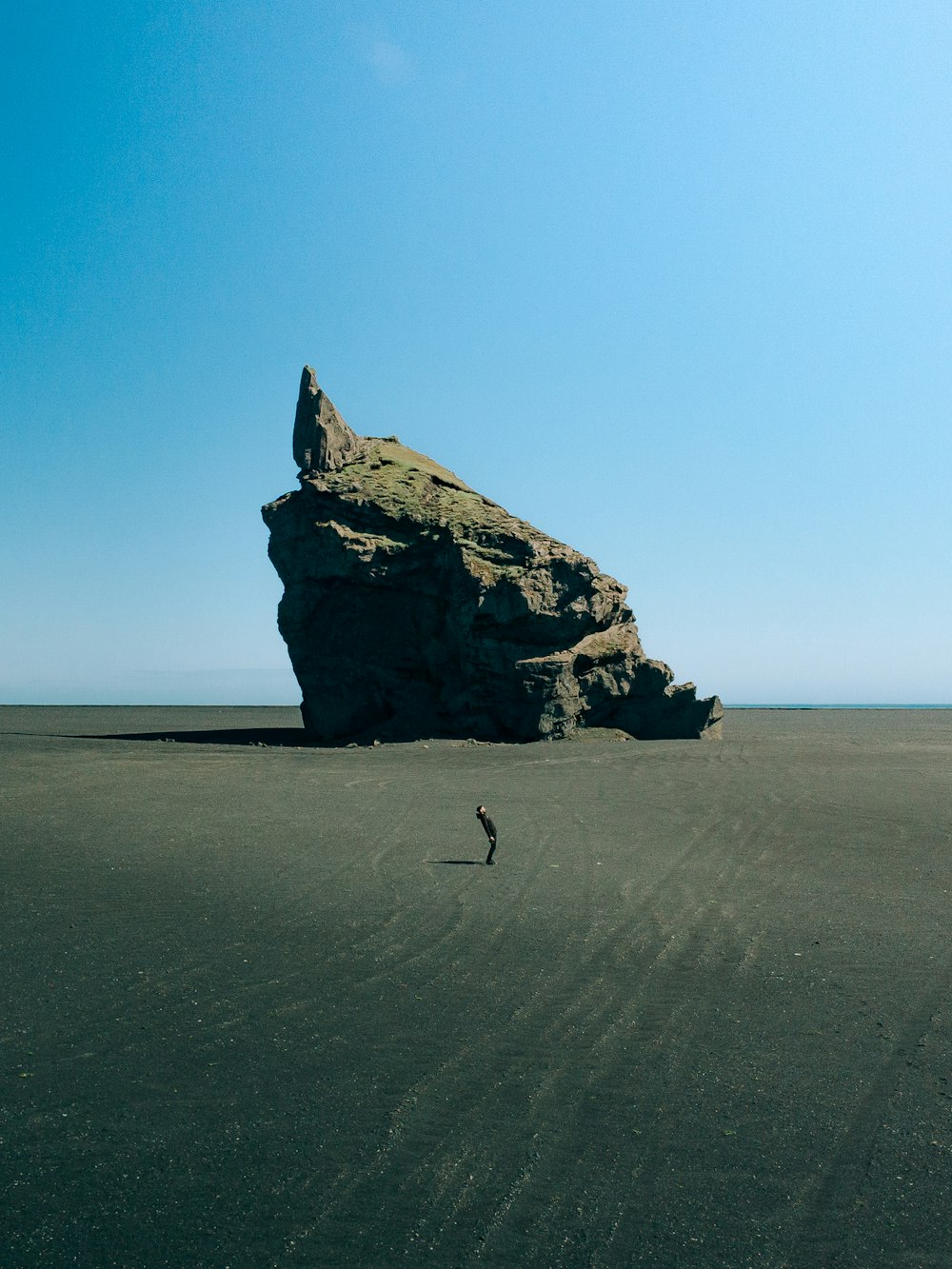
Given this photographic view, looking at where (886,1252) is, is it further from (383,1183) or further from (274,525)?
(274,525)

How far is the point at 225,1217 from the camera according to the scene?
4121 mm

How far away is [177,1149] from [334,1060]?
1234 mm

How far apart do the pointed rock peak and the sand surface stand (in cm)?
2119

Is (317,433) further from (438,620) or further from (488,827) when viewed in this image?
(488,827)

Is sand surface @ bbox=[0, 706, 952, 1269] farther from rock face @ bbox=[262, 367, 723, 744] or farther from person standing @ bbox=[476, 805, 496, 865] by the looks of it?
rock face @ bbox=[262, 367, 723, 744]

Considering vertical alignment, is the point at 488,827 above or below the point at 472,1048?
above

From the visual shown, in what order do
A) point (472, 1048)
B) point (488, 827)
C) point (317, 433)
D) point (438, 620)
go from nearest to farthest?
1. point (472, 1048)
2. point (488, 827)
3. point (438, 620)
4. point (317, 433)

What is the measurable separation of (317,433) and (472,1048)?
94.4 ft

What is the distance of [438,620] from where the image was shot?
30.3 meters

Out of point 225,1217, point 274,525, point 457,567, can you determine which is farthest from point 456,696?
point 225,1217

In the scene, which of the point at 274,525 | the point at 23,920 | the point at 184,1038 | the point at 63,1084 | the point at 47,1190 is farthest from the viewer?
the point at 274,525

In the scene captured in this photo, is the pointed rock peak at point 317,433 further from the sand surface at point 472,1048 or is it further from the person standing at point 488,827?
the person standing at point 488,827

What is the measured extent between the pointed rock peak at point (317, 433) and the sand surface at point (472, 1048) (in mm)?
21188

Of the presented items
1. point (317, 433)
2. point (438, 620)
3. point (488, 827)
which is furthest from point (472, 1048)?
point (317, 433)
